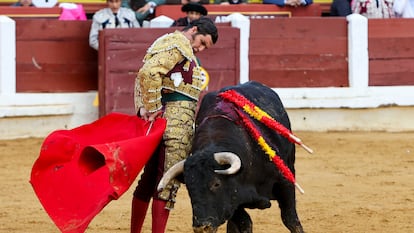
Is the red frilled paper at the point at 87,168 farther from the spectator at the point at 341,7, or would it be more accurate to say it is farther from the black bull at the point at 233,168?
the spectator at the point at 341,7

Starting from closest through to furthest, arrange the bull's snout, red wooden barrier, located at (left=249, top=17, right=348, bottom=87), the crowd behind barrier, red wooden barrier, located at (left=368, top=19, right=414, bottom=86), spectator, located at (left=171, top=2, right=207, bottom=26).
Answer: the bull's snout → spectator, located at (left=171, top=2, right=207, bottom=26) → the crowd behind barrier → red wooden barrier, located at (left=249, top=17, right=348, bottom=87) → red wooden barrier, located at (left=368, top=19, right=414, bottom=86)

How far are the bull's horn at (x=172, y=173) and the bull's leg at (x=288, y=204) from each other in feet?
2.33

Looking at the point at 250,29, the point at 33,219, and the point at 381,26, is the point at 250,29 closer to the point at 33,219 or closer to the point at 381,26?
the point at 381,26

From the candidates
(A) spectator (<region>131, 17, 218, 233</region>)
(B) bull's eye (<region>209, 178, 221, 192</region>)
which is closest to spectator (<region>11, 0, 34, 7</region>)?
(A) spectator (<region>131, 17, 218, 233</region>)

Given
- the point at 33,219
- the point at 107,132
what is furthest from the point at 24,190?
the point at 107,132

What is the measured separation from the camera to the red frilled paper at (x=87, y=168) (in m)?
5.25

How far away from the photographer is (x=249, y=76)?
1027cm

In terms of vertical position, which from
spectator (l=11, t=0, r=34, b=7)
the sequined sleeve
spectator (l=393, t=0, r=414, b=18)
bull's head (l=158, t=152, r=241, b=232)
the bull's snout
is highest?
spectator (l=11, t=0, r=34, b=7)

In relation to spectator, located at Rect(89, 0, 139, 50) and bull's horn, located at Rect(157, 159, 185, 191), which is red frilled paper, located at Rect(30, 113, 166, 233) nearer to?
bull's horn, located at Rect(157, 159, 185, 191)

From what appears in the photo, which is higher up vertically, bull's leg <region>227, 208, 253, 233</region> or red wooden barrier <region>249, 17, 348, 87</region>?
red wooden barrier <region>249, 17, 348, 87</region>

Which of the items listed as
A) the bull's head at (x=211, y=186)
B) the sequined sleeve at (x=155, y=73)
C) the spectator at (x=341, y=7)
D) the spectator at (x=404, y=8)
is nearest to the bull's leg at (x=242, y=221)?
the bull's head at (x=211, y=186)

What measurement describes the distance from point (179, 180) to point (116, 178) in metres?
0.31

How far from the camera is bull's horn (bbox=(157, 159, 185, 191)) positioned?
16.4 feet

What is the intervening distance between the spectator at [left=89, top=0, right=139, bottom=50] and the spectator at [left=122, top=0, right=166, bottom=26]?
319mm
